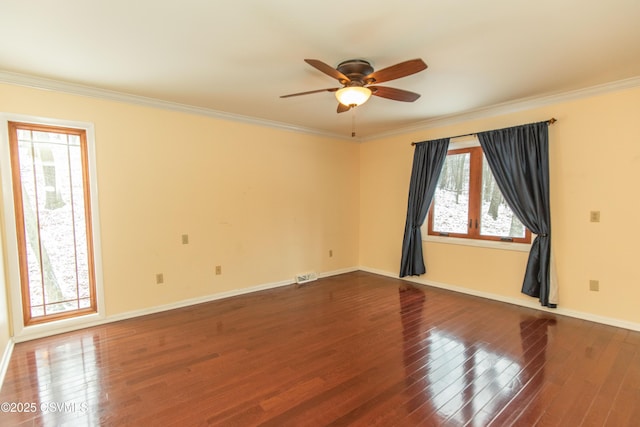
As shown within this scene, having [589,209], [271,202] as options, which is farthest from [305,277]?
[589,209]

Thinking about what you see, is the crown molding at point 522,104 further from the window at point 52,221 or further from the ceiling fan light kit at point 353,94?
the window at point 52,221

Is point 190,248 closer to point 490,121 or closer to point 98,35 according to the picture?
point 98,35

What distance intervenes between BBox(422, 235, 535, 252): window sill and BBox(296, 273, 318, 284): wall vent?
6.25 ft

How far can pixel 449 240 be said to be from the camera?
462cm

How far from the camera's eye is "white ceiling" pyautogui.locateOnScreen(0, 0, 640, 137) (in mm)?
1903

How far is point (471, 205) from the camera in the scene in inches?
172

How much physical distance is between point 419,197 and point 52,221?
4.63m

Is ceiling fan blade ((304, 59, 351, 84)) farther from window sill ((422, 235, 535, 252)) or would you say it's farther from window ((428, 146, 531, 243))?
window sill ((422, 235, 535, 252))

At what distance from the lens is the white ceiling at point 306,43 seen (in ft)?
6.24

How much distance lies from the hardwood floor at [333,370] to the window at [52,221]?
16.4 inches

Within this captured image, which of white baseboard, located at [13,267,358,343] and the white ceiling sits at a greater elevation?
the white ceiling

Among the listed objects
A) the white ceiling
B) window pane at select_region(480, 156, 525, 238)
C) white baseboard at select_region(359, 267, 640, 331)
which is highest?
the white ceiling

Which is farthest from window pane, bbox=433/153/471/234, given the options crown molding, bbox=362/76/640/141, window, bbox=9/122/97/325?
window, bbox=9/122/97/325

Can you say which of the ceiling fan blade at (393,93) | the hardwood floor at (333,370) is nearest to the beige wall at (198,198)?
the hardwood floor at (333,370)
